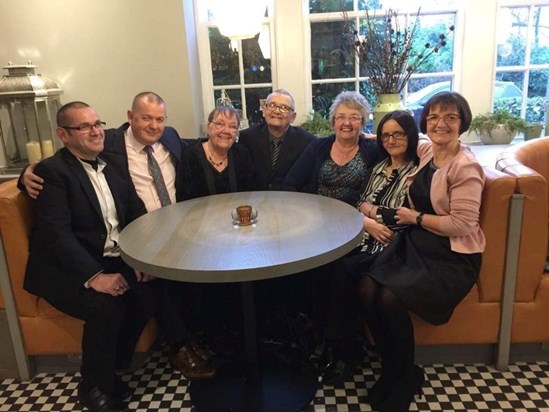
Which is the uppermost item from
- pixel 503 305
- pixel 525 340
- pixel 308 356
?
pixel 503 305

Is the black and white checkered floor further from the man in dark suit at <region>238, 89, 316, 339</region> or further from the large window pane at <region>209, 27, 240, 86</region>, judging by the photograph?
the large window pane at <region>209, 27, 240, 86</region>

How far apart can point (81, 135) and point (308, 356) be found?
1.50 meters

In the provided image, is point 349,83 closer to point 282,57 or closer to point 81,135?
point 282,57

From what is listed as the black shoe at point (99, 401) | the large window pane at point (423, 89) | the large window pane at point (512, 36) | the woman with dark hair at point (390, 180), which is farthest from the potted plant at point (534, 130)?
the black shoe at point (99, 401)

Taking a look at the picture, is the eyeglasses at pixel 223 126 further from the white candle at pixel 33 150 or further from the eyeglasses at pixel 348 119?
the white candle at pixel 33 150

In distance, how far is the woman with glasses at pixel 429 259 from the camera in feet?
6.12

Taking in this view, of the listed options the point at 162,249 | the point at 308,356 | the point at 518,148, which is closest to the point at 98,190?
the point at 162,249

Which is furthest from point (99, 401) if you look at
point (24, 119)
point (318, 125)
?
point (318, 125)

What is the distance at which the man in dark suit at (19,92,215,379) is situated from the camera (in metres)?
2.16

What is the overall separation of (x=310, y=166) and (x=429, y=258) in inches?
33.4

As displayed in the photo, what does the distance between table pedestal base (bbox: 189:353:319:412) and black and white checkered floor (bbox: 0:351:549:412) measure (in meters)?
0.06

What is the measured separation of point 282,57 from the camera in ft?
11.8

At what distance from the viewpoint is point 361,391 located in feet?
6.77

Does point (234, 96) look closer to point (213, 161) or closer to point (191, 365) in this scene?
point (213, 161)
